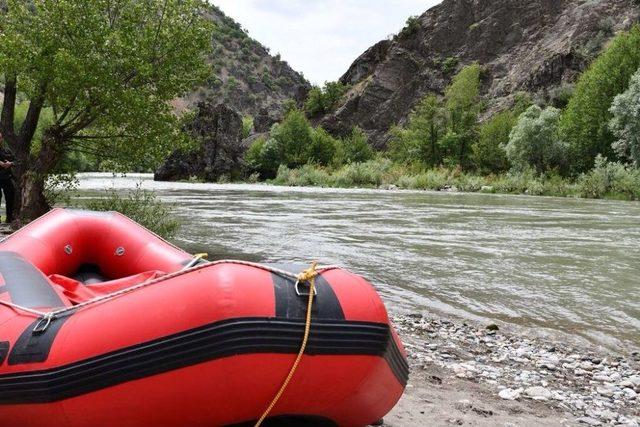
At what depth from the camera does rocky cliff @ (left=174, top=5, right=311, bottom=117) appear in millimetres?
164500

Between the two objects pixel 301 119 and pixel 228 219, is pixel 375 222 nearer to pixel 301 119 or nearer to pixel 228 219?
pixel 228 219

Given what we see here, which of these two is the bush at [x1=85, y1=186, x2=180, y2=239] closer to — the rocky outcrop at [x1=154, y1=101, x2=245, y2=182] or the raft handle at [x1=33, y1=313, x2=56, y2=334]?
the raft handle at [x1=33, y1=313, x2=56, y2=334]

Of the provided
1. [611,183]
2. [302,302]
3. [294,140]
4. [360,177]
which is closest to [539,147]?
[611,183]

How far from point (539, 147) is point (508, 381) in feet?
114

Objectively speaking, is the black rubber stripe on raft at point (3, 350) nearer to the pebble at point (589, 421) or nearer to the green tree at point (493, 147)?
the pebble at point (589, 421)

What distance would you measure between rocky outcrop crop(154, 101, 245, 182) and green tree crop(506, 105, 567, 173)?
2535 centimetres

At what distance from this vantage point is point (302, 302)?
222 centimetres

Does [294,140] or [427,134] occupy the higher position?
[427,134]

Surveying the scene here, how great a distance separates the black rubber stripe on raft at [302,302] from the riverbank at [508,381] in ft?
3.03

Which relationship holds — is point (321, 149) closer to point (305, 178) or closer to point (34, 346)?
point (305, 178)

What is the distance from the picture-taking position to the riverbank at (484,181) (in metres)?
26.7

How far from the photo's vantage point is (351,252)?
29.6ft

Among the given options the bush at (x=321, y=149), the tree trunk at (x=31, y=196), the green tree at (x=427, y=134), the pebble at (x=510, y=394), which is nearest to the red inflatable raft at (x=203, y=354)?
the pebble at (x=510, y=394)

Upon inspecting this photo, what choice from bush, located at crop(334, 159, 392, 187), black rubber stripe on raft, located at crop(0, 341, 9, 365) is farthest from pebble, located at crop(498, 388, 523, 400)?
bush, located at crop(334, 159, 392, 187)
